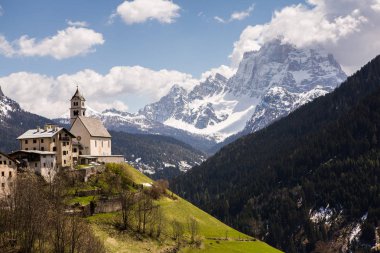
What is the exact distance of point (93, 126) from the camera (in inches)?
7087

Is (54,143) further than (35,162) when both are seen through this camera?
→ Yes

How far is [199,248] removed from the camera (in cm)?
14300

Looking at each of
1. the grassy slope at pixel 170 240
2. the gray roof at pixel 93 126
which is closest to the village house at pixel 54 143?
the gray roof at pixel 93 126

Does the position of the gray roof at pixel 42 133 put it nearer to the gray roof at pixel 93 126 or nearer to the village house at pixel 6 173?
the gray roof at pixel 93 126

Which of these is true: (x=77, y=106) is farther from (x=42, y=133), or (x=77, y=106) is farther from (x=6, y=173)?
(x=6, y=173)

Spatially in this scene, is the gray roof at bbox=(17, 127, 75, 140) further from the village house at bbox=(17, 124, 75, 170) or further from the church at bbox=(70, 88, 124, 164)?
the church at bbox=(70, 88, 124, 164)

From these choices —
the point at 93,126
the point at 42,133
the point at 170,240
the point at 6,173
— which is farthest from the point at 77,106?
the point at 170,240

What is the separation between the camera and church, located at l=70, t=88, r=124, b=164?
6678 inches

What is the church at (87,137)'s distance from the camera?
557ft

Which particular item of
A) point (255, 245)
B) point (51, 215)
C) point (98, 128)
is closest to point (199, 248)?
point (255, 245)

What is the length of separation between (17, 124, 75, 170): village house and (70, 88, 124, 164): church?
5758mm

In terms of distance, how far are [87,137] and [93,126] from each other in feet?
23.8

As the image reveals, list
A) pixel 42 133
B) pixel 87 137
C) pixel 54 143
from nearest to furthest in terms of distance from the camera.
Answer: pixel 54 143
pixel 42 133
pixel 87 137

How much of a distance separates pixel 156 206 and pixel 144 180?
1091 inches
